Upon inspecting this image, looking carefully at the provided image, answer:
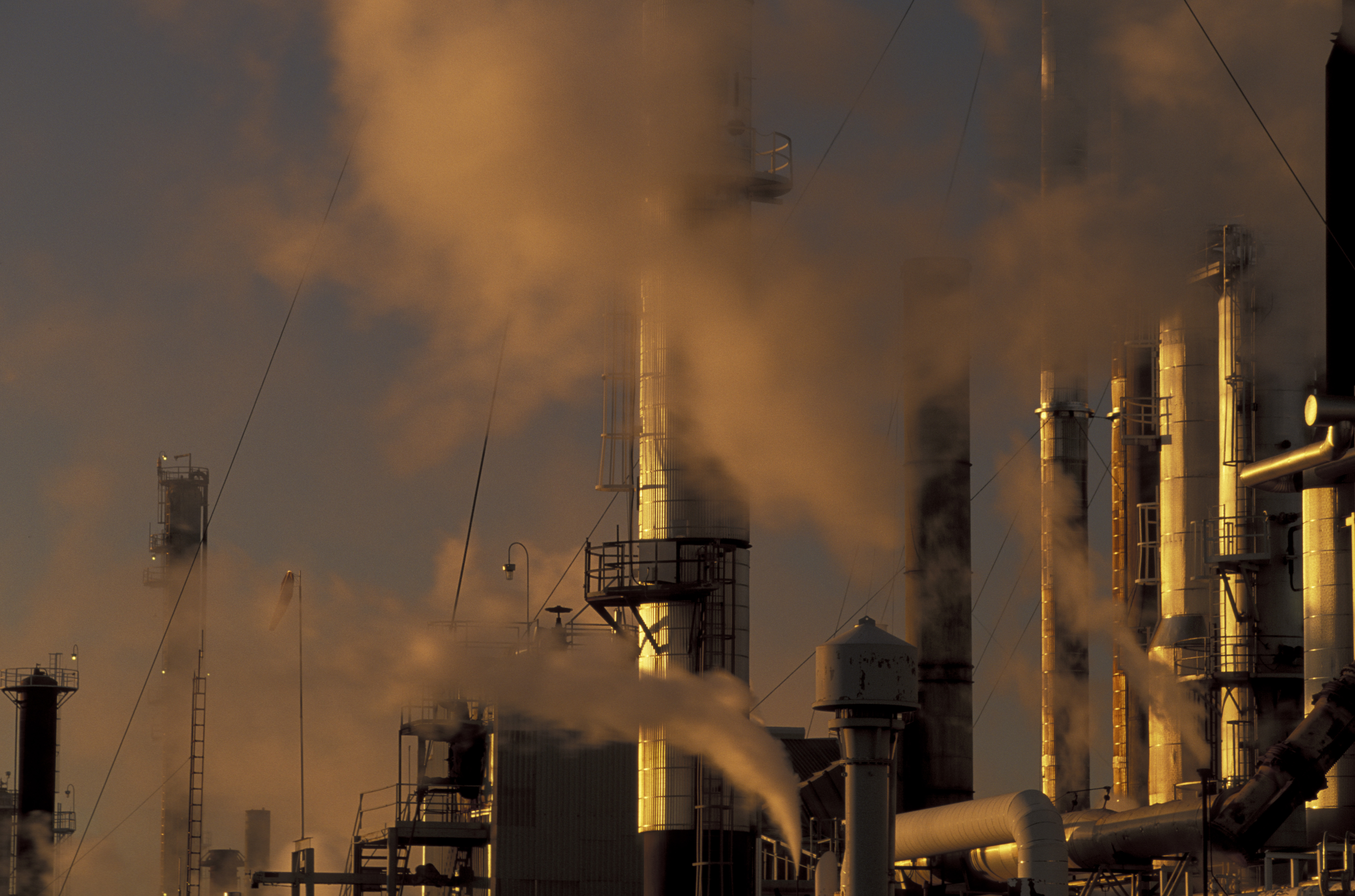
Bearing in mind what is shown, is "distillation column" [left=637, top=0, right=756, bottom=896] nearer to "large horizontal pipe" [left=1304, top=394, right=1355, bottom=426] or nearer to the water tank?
the water tank

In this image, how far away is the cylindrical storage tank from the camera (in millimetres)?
30281

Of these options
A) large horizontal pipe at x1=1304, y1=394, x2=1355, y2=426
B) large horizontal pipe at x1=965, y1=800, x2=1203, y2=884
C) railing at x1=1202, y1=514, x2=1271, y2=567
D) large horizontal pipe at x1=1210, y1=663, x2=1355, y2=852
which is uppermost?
railing at x1=1202, y1=514, x2=1271, y2=567

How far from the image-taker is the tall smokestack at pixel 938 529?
57281 millimetres

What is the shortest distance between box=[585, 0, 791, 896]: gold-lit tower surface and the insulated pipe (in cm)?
442

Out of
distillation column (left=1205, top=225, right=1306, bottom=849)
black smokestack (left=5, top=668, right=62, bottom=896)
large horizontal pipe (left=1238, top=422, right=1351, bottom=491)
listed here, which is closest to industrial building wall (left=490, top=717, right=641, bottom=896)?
distillation column (left=1205, top=225, right=1306, bottom=849)

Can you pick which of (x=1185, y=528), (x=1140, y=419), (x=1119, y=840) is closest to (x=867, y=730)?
(x=1119, y=840)

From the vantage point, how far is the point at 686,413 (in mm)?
46562

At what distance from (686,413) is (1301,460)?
25.9 meters

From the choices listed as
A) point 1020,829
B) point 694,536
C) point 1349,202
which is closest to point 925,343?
point 694,536

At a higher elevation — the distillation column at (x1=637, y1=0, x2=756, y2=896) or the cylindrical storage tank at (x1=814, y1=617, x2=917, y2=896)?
the distillation column at (x1=637, y1=0, x2=756, y2=896)

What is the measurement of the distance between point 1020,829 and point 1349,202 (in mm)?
17768

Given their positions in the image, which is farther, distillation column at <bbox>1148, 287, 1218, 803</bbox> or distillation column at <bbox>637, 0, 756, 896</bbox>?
distillation column at <bbox>1148, 287, 1218, 803</bbox>

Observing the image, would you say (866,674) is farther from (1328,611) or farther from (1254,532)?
(1254,532)

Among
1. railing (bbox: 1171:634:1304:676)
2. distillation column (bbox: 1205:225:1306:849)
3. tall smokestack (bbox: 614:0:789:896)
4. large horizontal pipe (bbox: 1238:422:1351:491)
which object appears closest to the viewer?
large horizontal pipe (bbox: 1238:422:1351:491)
